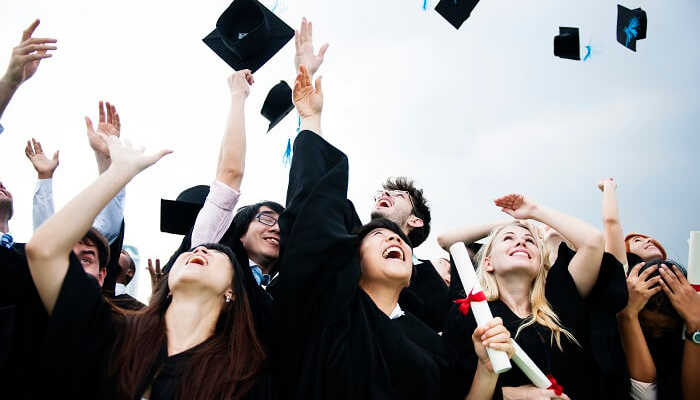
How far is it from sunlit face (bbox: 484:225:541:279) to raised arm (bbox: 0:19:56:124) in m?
2.82

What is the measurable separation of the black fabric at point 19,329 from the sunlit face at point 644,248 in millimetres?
3564

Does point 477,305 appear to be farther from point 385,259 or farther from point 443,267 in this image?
point 443,267

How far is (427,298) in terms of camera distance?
11.7 feet

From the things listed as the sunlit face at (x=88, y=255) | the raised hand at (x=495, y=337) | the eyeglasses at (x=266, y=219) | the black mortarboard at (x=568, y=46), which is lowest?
the raised hand at (x=495, y=337)

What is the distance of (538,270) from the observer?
126 inches

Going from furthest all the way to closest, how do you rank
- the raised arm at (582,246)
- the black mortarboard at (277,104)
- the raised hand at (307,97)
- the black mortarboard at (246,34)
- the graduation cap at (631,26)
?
the graduation cap at (631,26) → the black mortarboard at (277,104) → the black mortarboard at (246,34) → the raised hand at (307,97) → the raised arm at (582,246)

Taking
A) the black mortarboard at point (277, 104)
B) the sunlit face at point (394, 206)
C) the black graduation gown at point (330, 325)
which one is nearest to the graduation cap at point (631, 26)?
the sunlit face at point (394, 206)

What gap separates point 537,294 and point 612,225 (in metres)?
0.71

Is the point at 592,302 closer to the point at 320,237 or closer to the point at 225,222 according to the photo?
the point at 320,237

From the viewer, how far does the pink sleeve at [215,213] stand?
10.9ft

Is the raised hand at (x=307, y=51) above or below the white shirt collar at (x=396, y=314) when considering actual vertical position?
above

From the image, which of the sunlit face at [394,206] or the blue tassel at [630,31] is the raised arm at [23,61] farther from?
the blue tassel at [630,31]

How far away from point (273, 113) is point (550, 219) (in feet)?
7.69

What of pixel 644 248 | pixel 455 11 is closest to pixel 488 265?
pixel 644 248
